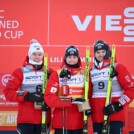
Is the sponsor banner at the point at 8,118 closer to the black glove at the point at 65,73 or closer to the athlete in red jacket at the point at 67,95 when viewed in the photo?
the athlete in red jacket at the point at 67,95

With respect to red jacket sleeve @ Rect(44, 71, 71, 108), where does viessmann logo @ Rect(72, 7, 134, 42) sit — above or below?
above

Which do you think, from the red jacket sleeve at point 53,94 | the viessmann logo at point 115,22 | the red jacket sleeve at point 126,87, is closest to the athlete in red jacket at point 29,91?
the red jacket sleeve at point 53,94

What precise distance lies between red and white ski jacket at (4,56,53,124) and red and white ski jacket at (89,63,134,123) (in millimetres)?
575

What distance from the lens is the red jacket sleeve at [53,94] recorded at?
401 cm

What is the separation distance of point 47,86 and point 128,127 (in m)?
2.08

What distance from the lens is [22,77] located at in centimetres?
434

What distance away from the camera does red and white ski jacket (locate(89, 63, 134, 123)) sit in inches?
157

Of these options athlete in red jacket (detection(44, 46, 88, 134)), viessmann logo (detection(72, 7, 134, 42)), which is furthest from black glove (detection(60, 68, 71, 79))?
viessmann logo (detection(72, 7, 134, 42))

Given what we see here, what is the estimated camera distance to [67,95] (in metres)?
4.10

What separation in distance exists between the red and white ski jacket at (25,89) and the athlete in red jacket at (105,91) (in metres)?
0.59

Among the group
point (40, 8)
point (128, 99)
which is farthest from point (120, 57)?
point (128, 99)

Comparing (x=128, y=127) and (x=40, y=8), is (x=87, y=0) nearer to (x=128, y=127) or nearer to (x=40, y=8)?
(x=40, y=8)

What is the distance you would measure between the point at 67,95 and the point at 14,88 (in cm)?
62

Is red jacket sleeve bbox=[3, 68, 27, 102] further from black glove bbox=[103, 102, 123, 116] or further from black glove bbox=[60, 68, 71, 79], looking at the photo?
black glove bbox=[103, 102, 123, 116]
